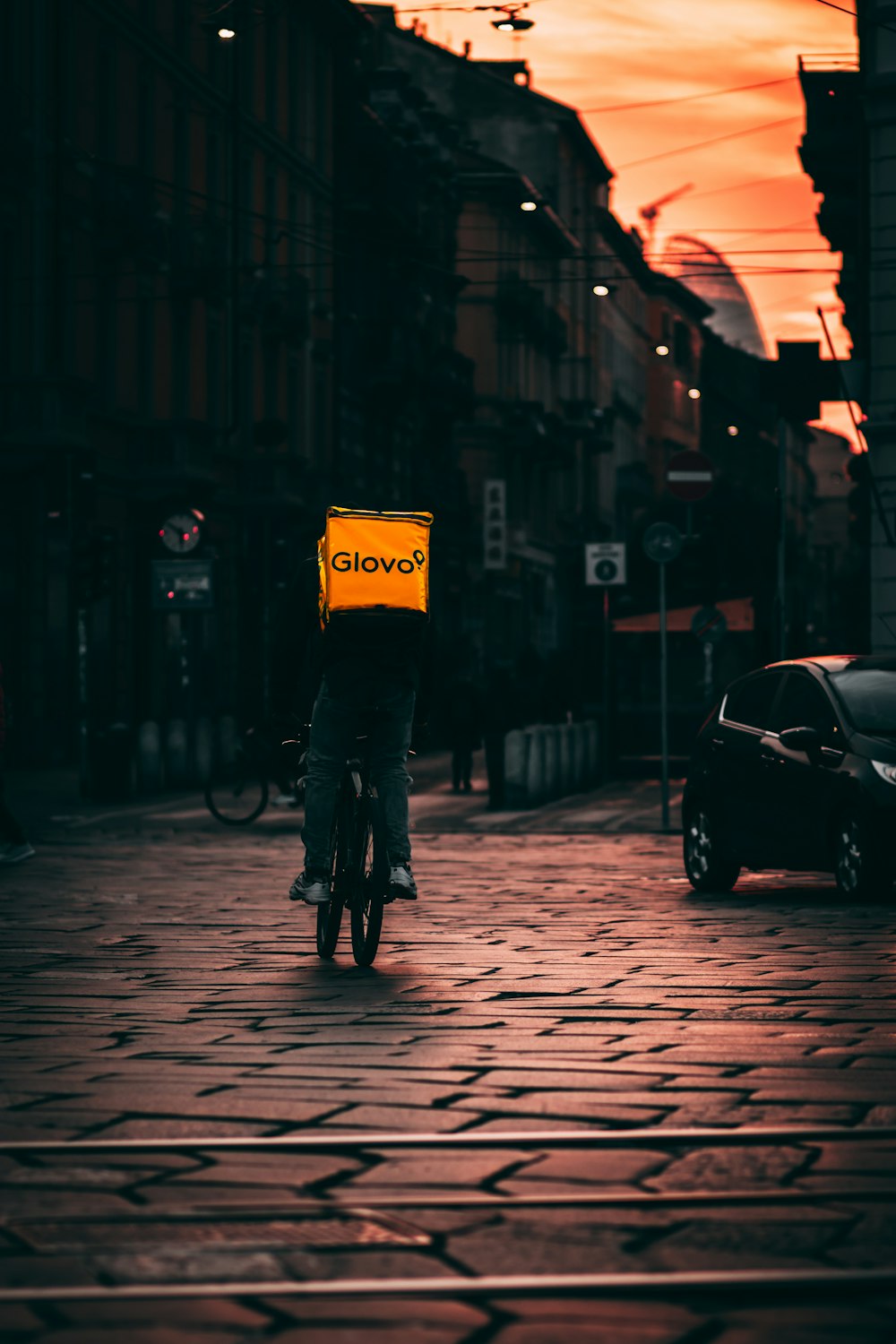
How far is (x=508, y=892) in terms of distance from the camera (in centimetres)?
1443

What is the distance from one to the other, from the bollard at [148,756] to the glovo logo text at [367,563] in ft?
64.0

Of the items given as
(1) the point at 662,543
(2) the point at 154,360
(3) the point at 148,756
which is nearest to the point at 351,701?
(1) the point at 662,543

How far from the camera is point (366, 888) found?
9.83m

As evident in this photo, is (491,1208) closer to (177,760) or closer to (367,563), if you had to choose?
(367,563)

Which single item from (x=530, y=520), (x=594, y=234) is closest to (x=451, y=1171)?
→ (x=530, y=520)

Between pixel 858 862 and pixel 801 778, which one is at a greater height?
pixel 801 778

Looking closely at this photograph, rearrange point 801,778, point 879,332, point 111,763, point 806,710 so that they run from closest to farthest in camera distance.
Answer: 1. point 801,778
2. point 806,710
3. point 111,763
4. point 879,332

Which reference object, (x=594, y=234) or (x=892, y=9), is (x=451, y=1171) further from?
(x=594, y=234)

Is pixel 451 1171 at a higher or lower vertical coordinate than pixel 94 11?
lower

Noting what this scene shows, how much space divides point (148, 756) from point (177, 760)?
998 millimetres

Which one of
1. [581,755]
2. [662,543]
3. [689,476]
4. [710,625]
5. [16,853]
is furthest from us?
[710,625]

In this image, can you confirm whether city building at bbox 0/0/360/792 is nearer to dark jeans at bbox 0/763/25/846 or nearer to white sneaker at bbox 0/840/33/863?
white sneaker at bbox 0/840/33/863

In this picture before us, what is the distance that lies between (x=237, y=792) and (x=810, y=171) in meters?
28.5

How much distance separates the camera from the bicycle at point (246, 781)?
75.5ft
